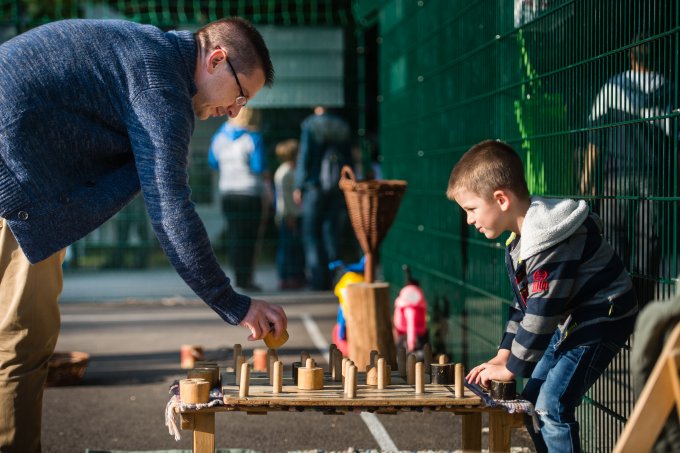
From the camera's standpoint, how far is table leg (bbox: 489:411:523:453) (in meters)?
3.79

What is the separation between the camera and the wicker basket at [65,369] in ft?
22.8

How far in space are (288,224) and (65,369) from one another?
6161mm

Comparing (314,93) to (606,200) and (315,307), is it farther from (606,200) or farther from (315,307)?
(606,200)

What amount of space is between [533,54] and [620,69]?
45.3 inches

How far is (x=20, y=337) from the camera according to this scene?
423 centimetres

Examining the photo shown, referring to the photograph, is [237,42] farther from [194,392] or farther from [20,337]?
[20,337]

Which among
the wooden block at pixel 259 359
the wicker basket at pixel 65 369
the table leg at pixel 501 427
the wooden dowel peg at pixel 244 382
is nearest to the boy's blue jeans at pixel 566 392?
the table leg at pixel 501 427

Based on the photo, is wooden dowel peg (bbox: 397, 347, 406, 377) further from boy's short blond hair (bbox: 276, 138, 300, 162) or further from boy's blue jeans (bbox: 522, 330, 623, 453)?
boy's short blond hair (bbox: 276, 138, 300, 162)

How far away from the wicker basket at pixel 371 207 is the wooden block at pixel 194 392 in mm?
3390

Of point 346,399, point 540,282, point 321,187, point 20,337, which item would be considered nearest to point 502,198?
point 540,282

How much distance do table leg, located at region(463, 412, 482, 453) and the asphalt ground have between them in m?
1.00

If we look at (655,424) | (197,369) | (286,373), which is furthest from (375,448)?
(655,424)

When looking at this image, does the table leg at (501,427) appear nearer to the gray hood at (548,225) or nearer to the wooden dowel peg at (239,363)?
the gray hood at (548,225)

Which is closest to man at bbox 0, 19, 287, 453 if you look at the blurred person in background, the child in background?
the blurred person in background
